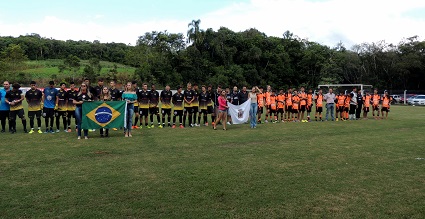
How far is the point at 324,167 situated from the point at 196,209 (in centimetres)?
378

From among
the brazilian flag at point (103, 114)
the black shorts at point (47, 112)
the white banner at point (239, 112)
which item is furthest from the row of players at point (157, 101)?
the white banner at point (239, 112)

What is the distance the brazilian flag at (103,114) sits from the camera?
11375mm

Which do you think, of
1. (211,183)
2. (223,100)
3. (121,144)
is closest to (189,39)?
(223,100)

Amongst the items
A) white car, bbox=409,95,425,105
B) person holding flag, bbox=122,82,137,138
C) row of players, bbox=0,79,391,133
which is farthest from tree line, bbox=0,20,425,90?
person holding flag, bbox=122,82,137,138

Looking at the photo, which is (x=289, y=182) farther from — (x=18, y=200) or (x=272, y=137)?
(x=272, y=137)

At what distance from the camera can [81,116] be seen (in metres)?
11.3

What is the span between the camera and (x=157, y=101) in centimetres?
1510

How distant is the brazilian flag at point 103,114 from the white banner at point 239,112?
5.66 meters

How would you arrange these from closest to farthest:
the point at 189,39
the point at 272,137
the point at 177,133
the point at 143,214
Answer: the point at 143,214
the point at 272,137
the point at 177,133
the point at 189,39

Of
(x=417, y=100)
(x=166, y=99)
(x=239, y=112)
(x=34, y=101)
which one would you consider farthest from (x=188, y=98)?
(x=417, y=100)

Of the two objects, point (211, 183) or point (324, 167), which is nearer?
point (211, 183)

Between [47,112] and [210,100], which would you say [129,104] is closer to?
[47,112]

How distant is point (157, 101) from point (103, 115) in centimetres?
376

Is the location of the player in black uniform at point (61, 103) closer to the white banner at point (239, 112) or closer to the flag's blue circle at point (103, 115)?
the flag's blue circle at point (103, 115)
